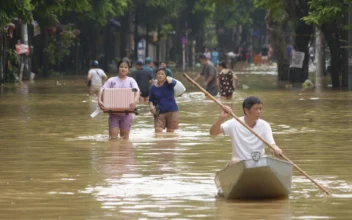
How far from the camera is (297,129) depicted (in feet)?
72.0

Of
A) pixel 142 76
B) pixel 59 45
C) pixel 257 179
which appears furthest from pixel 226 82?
pixel 59 45

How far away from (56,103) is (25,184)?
65.2ft

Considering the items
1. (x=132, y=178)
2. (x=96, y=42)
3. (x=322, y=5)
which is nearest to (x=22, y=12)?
(x=322, y=5)

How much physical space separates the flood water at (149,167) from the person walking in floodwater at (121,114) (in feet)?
0.97

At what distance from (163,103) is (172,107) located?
221 mm

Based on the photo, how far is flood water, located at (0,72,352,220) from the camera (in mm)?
11164

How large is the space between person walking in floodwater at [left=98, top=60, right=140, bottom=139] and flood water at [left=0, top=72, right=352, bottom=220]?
30 cm

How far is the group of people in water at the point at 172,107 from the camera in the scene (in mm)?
11898

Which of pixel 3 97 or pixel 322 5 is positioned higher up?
pixel 322 5

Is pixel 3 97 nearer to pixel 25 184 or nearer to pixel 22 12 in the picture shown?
pixel 22 12

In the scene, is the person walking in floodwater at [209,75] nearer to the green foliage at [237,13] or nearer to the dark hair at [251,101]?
the dark hair at [251,101]

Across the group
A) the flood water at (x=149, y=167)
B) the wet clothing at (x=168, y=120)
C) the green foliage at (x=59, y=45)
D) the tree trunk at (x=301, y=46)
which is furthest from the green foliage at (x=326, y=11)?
the green foliage at (x=59, y=45)

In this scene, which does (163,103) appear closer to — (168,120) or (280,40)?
(168,120)

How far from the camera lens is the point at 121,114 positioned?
19.3 metres
